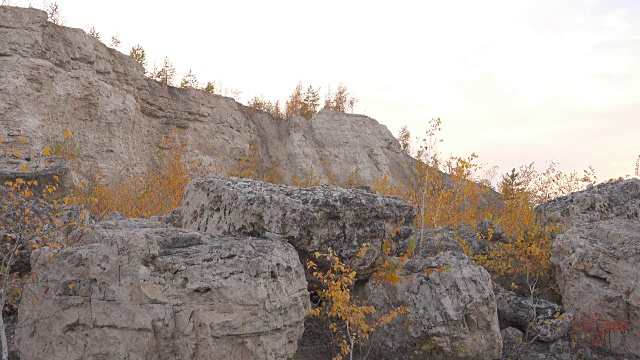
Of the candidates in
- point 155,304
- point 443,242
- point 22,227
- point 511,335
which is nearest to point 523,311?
point 511,335

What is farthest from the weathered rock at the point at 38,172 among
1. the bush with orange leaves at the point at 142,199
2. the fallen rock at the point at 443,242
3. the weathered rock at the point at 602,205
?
the weathered rock at the point at 602,205

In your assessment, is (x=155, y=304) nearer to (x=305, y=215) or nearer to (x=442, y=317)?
(x=305, y=215)

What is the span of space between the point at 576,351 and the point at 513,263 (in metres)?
2.20

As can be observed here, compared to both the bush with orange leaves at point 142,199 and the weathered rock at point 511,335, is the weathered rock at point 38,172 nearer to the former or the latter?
the bush with orange leaves at point 142,199

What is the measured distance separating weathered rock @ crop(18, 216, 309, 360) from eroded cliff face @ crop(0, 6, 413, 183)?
37.1 ft

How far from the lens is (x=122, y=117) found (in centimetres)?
1856

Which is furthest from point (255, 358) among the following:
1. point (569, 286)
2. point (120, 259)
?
point (569, 286)

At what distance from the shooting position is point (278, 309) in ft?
16.7

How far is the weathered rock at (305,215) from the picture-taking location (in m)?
6.23

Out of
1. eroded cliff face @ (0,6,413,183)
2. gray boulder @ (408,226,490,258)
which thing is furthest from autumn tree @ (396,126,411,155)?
gray boulder @ (408,226,490,258)

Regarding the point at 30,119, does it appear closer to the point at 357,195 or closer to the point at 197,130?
the point at 197,130

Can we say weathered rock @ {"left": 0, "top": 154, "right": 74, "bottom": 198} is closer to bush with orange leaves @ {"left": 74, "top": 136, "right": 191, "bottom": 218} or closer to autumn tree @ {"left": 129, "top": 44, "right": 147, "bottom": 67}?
bush with orange leaves @ {"left": 74, "top": 136, "right": 191, "bottom": 218}

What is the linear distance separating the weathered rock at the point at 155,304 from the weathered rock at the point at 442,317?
178 centimetres

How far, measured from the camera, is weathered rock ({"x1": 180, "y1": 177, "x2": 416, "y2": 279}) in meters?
6.23
